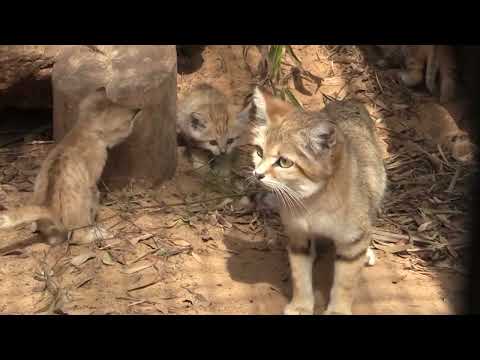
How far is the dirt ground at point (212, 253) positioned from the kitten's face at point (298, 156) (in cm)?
83

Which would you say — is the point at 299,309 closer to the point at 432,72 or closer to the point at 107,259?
the point at 107,259

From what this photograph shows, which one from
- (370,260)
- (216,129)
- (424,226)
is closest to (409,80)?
(216,129)

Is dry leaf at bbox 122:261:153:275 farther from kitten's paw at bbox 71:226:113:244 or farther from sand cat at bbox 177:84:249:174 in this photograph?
sand cat at bbox 177:84:249:174

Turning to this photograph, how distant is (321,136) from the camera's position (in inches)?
127

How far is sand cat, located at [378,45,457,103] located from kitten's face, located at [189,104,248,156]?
174cm

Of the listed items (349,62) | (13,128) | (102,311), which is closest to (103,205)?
(102,311)

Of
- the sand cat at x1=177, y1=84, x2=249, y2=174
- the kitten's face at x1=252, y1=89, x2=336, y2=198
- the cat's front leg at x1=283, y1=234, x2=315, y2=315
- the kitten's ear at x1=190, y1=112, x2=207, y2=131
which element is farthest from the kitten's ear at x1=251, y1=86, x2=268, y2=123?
the kitten's ear at x1=190, y1=112, x2=207, y2=131

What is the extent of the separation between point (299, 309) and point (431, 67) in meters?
3.26

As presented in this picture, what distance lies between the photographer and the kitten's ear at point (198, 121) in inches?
220

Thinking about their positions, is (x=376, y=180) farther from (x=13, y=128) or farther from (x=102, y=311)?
(x=13, y=128)

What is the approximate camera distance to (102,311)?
3.62 m

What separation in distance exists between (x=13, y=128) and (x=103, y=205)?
1.70 m

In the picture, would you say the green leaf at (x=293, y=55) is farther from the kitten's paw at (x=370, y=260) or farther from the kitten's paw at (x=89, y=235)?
the kitten's paw at (x=89, y=235)

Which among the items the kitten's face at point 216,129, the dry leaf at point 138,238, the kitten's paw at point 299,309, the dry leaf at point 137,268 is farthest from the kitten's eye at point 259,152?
the kitten's face at point 216,129
